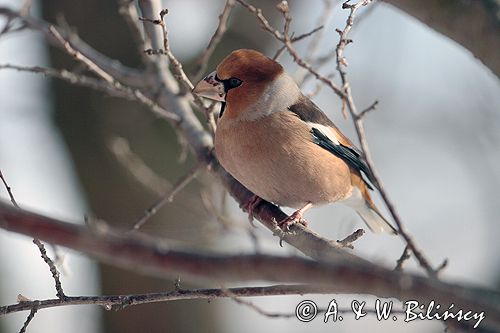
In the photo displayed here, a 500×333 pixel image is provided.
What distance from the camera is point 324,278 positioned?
1.30 meters

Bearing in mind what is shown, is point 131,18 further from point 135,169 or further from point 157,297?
point 157,297

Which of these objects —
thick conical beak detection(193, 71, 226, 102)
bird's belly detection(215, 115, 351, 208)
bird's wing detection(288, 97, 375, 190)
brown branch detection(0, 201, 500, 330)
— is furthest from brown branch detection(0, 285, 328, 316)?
bird's wing detection(288, 97, 375, 190)

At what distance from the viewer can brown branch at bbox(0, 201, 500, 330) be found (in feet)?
4.24

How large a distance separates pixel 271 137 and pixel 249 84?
32 cm

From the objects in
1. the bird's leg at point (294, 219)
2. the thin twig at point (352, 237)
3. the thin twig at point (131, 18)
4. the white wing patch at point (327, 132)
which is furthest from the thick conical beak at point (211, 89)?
the thin twig at point (352, 237)

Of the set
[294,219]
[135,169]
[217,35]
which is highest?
[135,169]

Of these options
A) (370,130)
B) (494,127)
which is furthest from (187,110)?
A: (370,130)

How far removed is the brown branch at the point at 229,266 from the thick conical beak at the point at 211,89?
2178mm

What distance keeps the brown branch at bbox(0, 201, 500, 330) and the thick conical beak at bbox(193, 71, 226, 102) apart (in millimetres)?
2178

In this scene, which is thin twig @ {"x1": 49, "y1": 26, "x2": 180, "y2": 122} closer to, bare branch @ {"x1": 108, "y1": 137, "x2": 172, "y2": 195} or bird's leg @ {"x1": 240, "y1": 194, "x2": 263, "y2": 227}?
bird's leg @ {"x1": 240, "y1": 194, "x2": 263, "y2": 227}

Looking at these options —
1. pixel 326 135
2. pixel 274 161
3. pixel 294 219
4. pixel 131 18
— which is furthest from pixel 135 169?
pixel 294 219

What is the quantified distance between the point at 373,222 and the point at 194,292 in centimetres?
221

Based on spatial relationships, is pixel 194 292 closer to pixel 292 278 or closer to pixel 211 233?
pixel 292 278

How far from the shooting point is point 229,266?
4.24 feet
